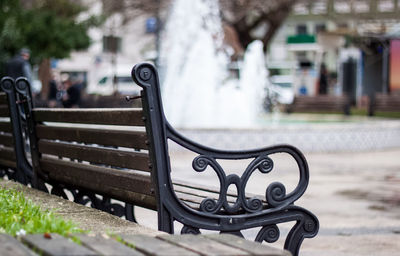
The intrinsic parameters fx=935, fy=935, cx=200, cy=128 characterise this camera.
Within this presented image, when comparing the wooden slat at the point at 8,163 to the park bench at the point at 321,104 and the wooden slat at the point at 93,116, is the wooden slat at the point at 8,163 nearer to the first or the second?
the wooden slat at the point at 93,116

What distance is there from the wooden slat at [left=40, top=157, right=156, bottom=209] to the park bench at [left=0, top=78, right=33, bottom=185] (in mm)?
644

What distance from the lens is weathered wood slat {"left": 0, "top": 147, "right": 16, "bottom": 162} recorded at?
6.91m

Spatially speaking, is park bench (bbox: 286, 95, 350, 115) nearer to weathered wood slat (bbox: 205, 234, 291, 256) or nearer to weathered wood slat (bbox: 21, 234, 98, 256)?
weathered wood slat (bbox: 205, 234, 291, 256)

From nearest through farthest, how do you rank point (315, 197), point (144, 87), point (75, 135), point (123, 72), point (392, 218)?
1. point (144, 87)
2. point (75, 135)
3. point (392, 218)
4. point (315, 197)
5. point (123, 72)

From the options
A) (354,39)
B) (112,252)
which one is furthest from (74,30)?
(112,252)

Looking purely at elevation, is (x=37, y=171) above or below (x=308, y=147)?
above

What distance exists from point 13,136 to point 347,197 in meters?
4.68

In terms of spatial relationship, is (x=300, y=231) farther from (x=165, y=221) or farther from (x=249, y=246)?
(x=249, y=246)

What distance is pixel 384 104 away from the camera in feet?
86.9

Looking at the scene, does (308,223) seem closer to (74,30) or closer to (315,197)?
(315,197)

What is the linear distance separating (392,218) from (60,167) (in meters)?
3.77

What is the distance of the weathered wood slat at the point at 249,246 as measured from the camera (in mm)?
3052

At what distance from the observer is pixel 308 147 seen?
58.9 ft

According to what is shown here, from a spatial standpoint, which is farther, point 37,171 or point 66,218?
point 37,171
